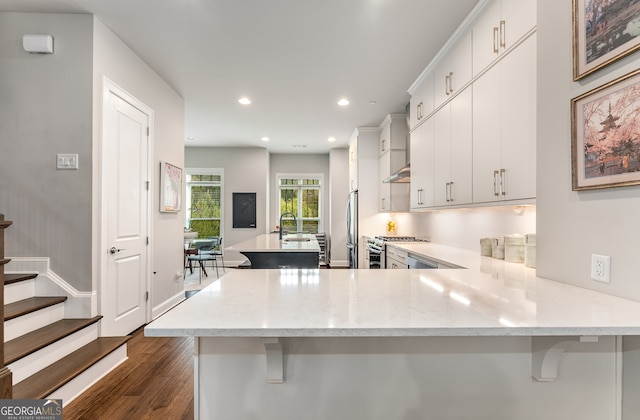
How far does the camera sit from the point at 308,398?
3.68 ft

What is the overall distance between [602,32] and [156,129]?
3871mm

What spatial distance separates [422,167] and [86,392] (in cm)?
352

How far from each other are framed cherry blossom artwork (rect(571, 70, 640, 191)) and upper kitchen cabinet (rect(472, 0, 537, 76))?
80 cm

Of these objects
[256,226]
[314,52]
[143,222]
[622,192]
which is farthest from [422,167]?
[256,226]

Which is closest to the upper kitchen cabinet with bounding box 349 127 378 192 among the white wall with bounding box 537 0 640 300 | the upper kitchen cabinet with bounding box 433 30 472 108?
the upper kitchen cabinet with bounding box 433 30 472 108

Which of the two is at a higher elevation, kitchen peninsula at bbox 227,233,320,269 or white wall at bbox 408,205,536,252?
white wall at bbox 408,205,536,252

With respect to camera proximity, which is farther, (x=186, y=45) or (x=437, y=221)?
(x=437, y=221)

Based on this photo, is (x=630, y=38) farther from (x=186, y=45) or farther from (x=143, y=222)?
(x=143, y=222)

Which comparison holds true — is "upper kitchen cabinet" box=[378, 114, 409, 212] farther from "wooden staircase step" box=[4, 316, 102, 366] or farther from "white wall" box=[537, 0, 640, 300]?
"wooden staircase step" box=[4, 316, 102, 366]

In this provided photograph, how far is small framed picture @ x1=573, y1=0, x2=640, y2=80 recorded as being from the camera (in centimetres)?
107

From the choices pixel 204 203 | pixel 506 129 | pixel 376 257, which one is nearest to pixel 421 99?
pixel 506 129

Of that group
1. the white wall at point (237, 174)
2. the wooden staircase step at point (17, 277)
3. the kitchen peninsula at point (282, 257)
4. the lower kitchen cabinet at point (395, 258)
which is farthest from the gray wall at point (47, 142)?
Result: the white wall at point (237, 174)

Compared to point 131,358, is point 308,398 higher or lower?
higher

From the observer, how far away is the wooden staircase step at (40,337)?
1.92 m
